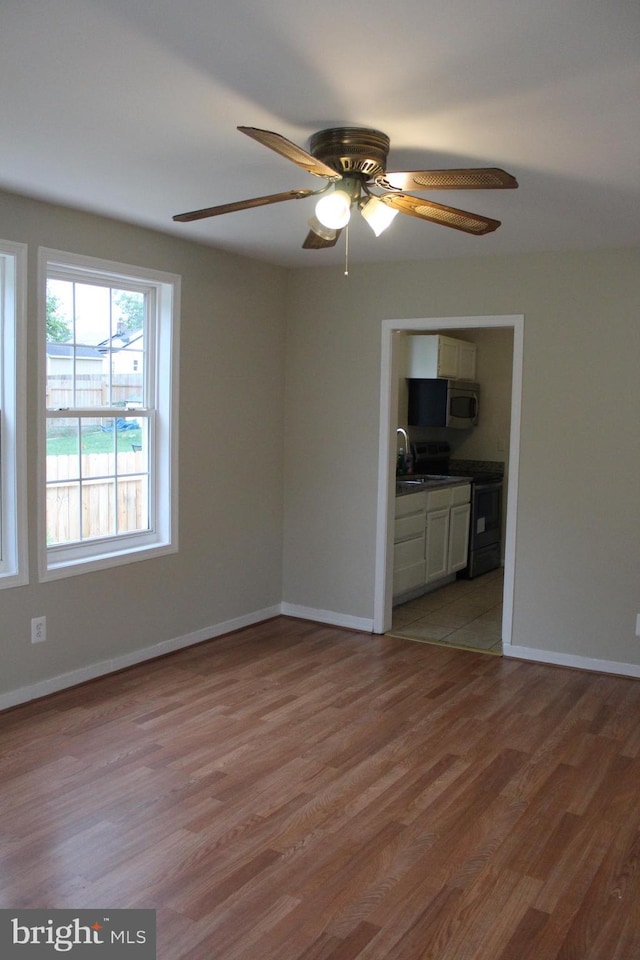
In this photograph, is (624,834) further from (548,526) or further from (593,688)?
(548,526)

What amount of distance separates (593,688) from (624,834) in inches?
61.2

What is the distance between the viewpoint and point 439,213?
9.26 ft

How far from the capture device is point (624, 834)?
9.49 feet

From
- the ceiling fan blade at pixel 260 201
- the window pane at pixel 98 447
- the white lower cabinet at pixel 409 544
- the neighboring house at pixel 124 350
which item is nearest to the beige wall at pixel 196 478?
the neighboring house at pixel 124 350

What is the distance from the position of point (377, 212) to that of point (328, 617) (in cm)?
339

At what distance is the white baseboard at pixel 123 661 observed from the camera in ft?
12.8

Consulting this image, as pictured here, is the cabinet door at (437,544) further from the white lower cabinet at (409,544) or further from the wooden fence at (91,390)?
the wooden fence at (91,390)

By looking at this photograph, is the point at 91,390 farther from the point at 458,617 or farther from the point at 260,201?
the point at 458,617

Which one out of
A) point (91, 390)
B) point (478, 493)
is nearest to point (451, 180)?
point (91, 390)

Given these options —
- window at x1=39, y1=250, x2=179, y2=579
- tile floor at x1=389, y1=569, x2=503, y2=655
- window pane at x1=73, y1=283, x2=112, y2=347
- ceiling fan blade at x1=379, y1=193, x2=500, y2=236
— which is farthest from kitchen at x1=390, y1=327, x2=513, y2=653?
ceiling fan blade at x1=379, y1=193, x2=500, y2=236

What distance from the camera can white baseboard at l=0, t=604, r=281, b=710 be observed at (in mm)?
3906

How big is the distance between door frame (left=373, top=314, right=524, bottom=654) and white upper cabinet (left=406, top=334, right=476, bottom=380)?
55.8 inches

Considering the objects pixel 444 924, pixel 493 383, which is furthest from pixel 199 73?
pixel 493 383

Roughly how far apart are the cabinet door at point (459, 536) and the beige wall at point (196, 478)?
165 cm
